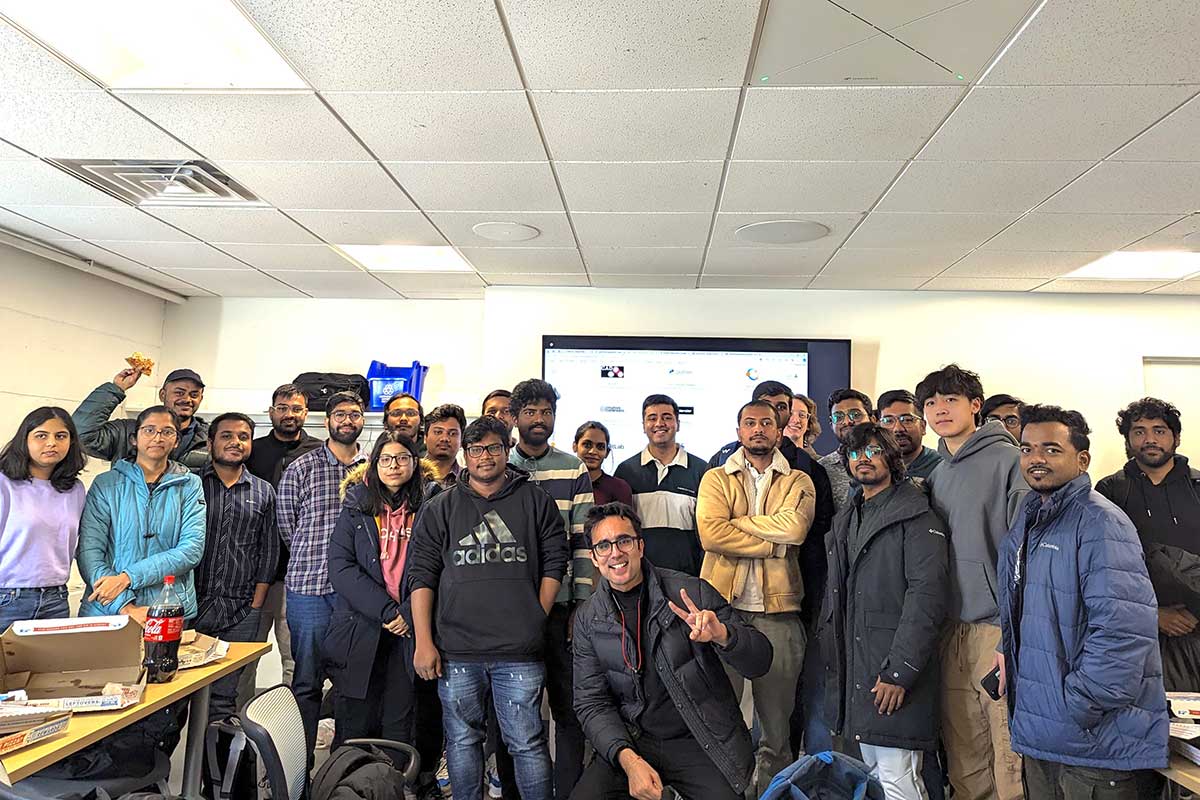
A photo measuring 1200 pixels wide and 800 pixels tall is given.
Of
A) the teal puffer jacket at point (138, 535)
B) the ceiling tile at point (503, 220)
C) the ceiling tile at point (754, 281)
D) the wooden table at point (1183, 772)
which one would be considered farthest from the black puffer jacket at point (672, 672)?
the ceiling tile at point (754, 281)

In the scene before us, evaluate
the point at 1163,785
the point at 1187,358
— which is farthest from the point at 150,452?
the point at 1187,358

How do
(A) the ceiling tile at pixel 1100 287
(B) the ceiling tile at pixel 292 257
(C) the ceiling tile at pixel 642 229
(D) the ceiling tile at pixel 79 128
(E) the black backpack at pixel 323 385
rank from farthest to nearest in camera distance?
(E) the black backpack at pixel 323 385, (A) the ceiling tile at pixel 1100 287, (B) the ceiling tile at pixel 292 257, (C) the ceiling tile at pixel 642 229, (D) the ceiling tile at pixel 79 128

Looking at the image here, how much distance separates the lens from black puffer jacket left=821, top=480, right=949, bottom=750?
2.55 metres

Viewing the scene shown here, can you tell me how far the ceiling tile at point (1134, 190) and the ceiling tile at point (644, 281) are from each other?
2.29 m

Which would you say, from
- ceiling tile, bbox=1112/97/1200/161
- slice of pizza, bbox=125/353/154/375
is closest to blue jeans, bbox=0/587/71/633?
slice of pizza, bbox=125/353/154/375

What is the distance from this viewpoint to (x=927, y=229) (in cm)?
426

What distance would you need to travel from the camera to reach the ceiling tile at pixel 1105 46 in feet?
7.46

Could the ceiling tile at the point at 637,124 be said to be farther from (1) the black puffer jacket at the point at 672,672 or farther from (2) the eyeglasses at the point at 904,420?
(1) the black puffer jacket at the point at 672,672

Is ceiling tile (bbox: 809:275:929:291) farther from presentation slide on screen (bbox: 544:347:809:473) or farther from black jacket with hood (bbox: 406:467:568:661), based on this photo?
black jacket with hood (bbox: 406:467:568:661)

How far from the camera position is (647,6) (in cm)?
230

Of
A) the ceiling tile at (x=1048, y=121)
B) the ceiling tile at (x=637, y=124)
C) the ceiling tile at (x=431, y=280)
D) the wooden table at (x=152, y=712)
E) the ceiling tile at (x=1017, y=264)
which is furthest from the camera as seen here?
the ceiling tile at (x=431, y=280)

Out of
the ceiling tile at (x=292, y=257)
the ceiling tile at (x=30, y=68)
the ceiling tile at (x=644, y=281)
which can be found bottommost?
the ceiling tile at (x=30, y=68)

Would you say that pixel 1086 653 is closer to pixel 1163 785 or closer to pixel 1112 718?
pixel 1112 718

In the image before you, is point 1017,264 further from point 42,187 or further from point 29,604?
point 42,187
